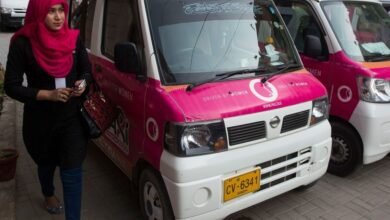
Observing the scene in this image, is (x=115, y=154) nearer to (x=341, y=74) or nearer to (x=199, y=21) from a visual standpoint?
(x=199, y=21)

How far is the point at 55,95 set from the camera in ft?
8.60

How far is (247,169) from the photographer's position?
9.17 ft

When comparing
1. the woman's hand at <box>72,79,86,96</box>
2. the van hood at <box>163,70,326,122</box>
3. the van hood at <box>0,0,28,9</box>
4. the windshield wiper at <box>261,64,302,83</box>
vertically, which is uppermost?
the van hood at <box>0,0,28,9</box>

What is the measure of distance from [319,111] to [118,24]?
6.49 feet

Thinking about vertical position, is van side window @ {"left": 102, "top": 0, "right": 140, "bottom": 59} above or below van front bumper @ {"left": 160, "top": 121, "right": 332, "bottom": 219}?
above

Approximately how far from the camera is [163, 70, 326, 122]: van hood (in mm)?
2695

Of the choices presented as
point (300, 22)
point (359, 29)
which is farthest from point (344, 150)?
point (300, 22)

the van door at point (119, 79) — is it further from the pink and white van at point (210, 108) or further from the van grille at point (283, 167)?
the van grille at point (283, 167)

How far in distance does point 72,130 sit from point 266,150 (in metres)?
1.46

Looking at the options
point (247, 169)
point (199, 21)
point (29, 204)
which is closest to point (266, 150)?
point (247, 169)

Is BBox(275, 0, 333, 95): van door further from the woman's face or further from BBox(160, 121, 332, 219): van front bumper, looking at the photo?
the woman's face

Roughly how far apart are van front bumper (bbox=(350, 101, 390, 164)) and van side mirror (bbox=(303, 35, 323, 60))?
2.36 feet

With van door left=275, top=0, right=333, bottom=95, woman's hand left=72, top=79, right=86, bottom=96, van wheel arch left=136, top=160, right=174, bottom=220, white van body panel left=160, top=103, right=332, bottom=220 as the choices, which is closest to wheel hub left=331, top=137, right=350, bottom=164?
van door left=275, top=0, right=333, bottom=95

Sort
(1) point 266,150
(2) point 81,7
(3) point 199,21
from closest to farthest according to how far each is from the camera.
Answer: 1. (1) point 266,150
2. (3) point 199,21
3. (2) point 81,7
